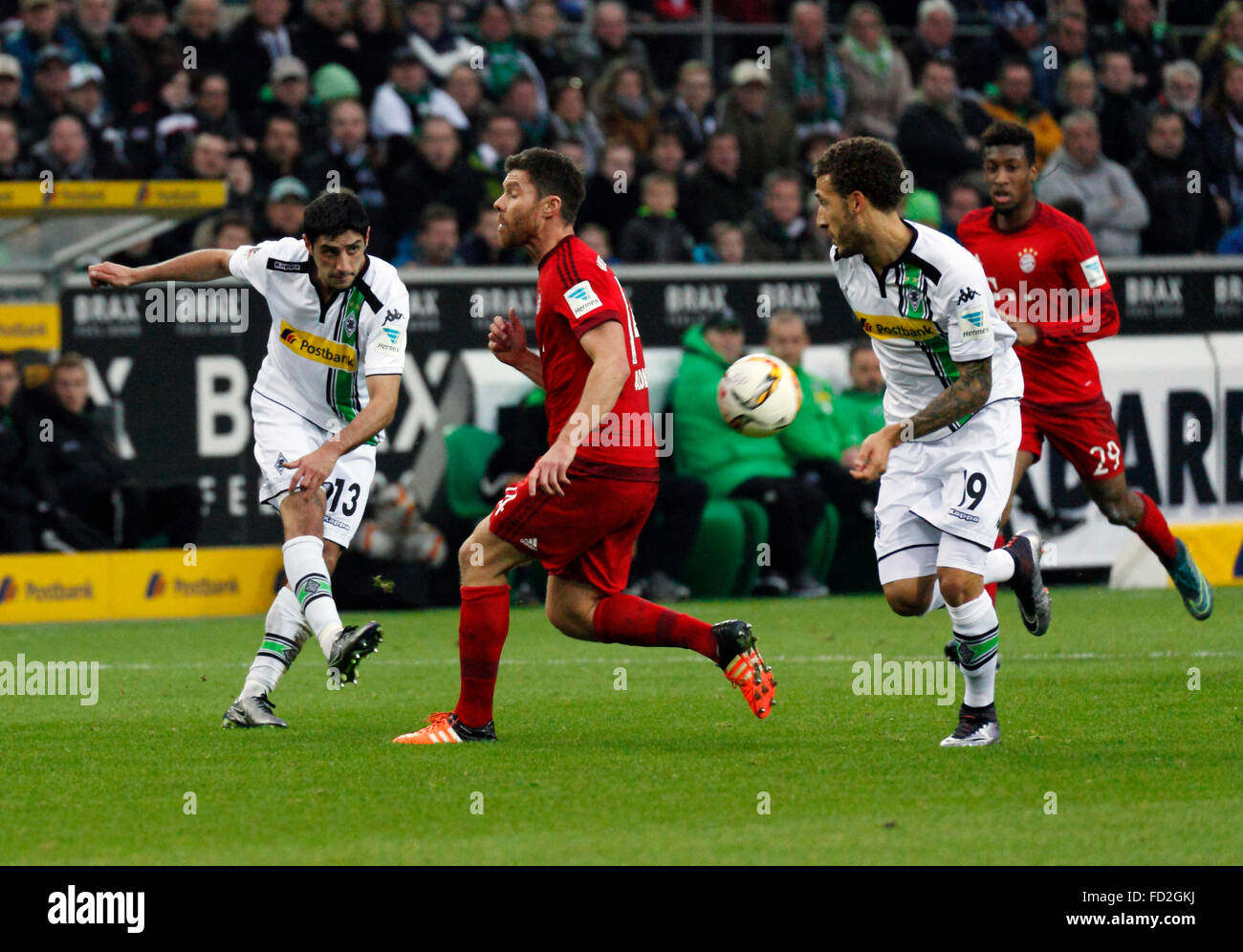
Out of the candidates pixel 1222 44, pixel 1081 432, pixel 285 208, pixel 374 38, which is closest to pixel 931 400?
pixel 1081 432

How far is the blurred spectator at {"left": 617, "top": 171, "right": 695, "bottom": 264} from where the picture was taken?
624 inches

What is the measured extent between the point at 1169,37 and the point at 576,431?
15.6m

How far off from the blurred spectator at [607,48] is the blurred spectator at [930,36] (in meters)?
2.64

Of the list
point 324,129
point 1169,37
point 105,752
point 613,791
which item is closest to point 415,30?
point 324,129

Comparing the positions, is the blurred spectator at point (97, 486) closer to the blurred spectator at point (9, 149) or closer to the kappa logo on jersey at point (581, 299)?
the blurred spectator at point (9, 149)

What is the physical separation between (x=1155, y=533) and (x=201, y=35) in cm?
879

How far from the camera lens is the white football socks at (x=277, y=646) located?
27.1 feet

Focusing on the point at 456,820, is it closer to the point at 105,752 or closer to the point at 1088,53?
the point at 105,752

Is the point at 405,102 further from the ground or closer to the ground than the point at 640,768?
further from the ground

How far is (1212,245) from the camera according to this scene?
59.9 feet

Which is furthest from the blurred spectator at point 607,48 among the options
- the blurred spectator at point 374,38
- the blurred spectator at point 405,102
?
the blurred spectator at point 374,38

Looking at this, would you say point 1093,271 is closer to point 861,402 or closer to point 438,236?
point 861,402

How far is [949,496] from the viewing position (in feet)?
24.7

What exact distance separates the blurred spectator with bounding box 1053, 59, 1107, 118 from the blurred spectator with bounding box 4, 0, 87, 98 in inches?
347
